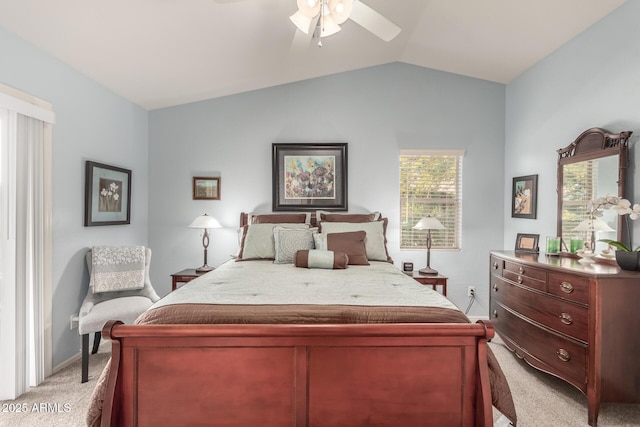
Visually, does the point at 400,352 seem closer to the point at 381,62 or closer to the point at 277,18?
the point at 277,18

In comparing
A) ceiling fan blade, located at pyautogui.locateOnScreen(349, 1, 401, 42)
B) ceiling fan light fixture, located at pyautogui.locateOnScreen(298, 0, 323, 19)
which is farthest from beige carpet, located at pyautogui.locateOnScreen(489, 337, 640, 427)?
ceiling fan light fixture, located at pyautogui.locateOnScreen(298, 0, 323, 19)

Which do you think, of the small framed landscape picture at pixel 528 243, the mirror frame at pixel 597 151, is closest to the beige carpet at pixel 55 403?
the small framed landscape picture at pixel 528 243

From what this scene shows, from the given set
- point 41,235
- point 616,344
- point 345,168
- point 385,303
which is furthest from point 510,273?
point 41,235

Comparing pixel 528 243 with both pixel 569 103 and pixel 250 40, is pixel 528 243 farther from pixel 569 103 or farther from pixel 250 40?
pixel 250 40

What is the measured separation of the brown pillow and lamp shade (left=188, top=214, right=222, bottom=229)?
0.39m

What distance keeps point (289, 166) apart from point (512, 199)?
101 inches

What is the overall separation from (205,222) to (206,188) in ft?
1.81

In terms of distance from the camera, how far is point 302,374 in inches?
61.0

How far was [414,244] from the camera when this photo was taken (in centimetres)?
411

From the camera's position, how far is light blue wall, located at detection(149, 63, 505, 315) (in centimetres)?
406

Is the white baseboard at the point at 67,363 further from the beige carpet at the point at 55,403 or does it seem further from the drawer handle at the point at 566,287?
→ the drawer handle at the point at 566,287

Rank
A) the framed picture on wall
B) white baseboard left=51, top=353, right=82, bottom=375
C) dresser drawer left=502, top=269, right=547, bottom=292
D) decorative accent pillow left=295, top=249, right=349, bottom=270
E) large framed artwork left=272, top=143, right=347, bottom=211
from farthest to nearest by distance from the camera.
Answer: large framed artwork left=272, top=143, right=347, bottom=211 → the framed picture on wall → decorative accent pillow left=295, top=249, right=349, bottom=270 → white baseboard left=51, top=353, right=82, bottom=375 → dresser drawer left=502, top=269, right=547, bottom=292

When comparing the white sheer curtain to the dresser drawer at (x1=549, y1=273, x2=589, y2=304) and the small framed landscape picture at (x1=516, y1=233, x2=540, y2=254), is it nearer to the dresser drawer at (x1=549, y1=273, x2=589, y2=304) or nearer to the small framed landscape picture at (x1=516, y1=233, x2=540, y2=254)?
the dresser drawer at (x1=549, y1=273, x2=589, y2=304)

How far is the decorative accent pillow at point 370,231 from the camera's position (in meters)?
3.31
